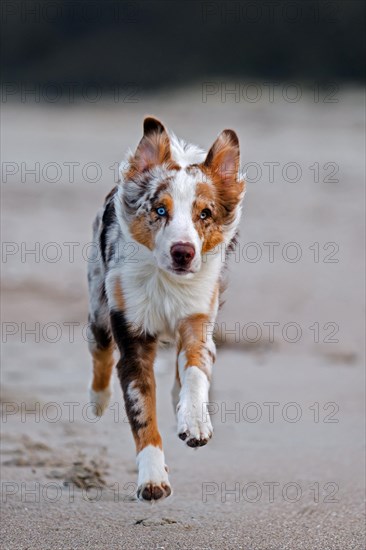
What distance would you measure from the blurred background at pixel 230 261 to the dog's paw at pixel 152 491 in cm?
60

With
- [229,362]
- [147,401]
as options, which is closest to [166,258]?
[147,401]

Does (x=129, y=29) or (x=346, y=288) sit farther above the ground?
(x=129, y=29)

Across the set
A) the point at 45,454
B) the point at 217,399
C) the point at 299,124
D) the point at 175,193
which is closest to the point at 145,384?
the point at 175,193

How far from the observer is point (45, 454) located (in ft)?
27.9

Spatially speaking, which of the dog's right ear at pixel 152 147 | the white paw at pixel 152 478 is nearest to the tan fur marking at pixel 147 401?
the white paw at pixel 152 478

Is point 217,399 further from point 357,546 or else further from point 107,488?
point 357,546

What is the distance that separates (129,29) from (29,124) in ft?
17.2

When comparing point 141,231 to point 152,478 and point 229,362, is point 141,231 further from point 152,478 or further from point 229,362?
point 229,362

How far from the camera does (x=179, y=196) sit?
6.33 metres

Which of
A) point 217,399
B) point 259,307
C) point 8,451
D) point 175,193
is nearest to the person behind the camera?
point 175,193

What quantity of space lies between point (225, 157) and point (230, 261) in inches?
58.4

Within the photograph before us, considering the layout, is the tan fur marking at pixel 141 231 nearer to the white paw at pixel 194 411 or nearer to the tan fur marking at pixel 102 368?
the white paw at pixel 194 411

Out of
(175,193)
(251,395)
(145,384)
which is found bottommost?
(251,395)

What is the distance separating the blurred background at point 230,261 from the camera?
24.1 feet
